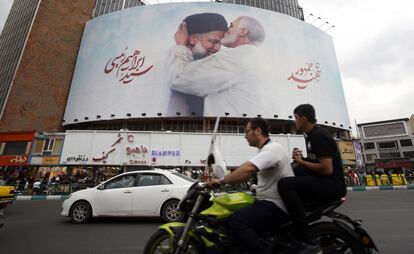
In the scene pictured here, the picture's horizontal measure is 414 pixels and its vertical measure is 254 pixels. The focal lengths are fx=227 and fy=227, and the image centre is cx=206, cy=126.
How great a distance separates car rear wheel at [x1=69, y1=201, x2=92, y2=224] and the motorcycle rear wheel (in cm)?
597

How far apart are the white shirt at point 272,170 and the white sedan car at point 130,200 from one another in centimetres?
416

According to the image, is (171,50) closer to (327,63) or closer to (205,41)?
(205,41)

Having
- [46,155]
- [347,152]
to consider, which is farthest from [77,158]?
[347,152]

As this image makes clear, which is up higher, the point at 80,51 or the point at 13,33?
the point at 13,33

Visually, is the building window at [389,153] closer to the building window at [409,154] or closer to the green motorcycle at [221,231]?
the building window at [409,154]

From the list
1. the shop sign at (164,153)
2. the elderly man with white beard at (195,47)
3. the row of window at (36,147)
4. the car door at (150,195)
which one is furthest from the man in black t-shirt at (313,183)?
the row of window at (36,147)

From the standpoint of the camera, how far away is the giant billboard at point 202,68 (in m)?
29.2

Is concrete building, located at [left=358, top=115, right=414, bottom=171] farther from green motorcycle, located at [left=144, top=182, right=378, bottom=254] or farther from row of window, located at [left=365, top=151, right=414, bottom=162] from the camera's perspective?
green motorcycle, located at [left=144, top=182, right=378, bottom=254]

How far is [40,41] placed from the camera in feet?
120

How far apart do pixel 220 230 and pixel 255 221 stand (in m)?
0.35

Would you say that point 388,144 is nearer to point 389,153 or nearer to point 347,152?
point 389,153

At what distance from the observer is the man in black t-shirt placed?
2066 mm

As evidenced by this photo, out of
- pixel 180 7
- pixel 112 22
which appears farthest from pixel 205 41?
pixel 112 22

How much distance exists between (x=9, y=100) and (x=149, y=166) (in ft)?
84.7
